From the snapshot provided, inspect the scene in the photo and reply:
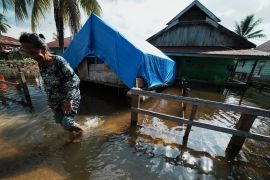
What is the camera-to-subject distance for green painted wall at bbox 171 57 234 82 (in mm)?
12902

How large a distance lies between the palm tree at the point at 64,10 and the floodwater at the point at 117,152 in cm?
654

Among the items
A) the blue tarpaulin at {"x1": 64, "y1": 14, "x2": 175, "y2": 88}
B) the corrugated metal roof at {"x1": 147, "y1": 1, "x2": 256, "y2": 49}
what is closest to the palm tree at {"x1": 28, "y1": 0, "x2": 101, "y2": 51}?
the blue tarpaulin at {"x1": 64, "y1": 14, "x2": 175, "y2": 88}

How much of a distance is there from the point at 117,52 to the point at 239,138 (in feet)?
14.9

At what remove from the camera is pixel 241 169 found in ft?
8.95

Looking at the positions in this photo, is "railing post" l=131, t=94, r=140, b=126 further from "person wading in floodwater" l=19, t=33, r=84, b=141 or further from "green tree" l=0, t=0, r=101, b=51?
"green tree" l=0, t=0, r=101, b=51

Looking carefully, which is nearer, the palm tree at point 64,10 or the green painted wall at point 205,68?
the palm tree at point 64,10

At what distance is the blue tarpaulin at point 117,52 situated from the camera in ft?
17.6

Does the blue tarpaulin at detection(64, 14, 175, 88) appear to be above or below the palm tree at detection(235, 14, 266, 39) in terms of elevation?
below

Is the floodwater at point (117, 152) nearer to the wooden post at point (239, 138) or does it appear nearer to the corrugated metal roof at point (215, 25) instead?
the wooden post at point (239, 138)

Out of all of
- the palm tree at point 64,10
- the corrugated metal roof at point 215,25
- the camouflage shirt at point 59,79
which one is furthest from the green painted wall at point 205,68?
the camouflage shirt at point 59,79

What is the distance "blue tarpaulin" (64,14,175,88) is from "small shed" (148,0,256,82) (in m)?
6.97

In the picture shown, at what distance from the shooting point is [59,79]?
2.47 metres

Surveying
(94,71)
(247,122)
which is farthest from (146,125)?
(94,71)

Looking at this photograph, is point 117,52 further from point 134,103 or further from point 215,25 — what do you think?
point 215,25
